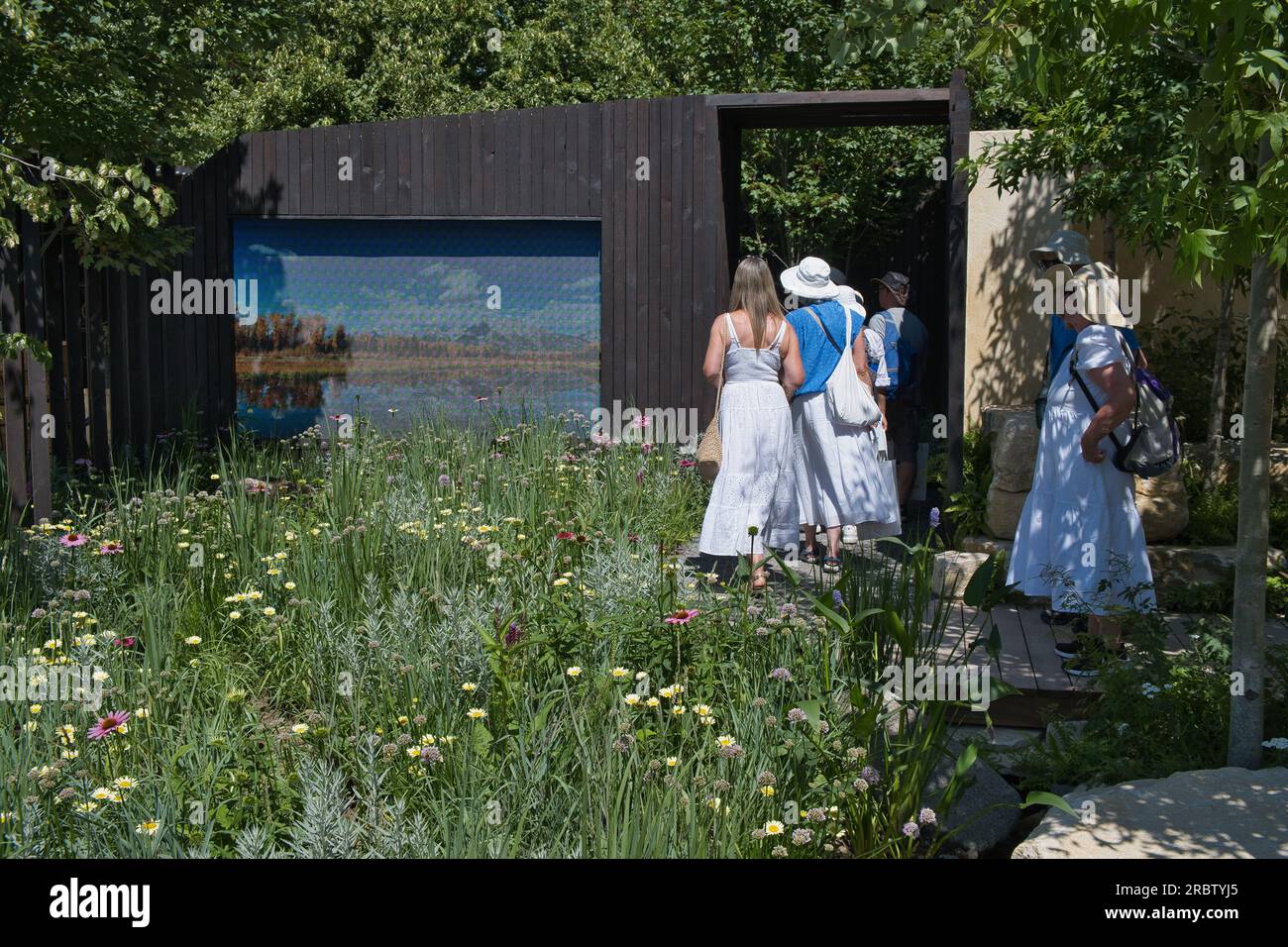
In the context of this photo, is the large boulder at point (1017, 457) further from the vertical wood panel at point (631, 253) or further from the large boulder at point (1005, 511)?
the vertical wood panel at point (631, 253)

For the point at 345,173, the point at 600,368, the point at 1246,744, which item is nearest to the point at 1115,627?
the point at 1246,744

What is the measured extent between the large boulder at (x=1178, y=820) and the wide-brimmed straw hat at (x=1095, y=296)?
2.18 meters

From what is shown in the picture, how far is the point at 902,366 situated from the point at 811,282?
2.08 meters

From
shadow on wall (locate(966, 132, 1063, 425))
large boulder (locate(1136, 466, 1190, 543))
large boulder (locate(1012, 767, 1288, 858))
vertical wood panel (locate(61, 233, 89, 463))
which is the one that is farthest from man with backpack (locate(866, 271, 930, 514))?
large boulder (locate(1012, 767, 1288, 858))

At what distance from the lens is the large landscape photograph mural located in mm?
10906

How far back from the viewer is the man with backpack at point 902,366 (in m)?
9.59

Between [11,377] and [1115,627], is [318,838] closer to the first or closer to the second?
[1115,627]

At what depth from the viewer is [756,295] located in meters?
7.22

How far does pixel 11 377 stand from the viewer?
790 centimetres

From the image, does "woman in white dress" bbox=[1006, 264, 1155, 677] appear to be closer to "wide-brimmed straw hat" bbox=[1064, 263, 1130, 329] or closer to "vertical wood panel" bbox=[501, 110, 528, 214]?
"wide-brimmed straw hat" bbox=[1064, 263, 1130, 329]

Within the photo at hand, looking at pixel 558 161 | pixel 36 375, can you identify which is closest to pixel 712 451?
pixel 36 375

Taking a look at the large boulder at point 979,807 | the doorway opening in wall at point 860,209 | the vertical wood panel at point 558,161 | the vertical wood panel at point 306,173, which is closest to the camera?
the large boulder at point 979,807

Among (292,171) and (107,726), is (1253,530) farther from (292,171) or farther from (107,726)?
(292,171)

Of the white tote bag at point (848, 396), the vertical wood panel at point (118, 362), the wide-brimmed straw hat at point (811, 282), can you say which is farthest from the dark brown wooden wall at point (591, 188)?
the white tote bag at point (848, 396)
